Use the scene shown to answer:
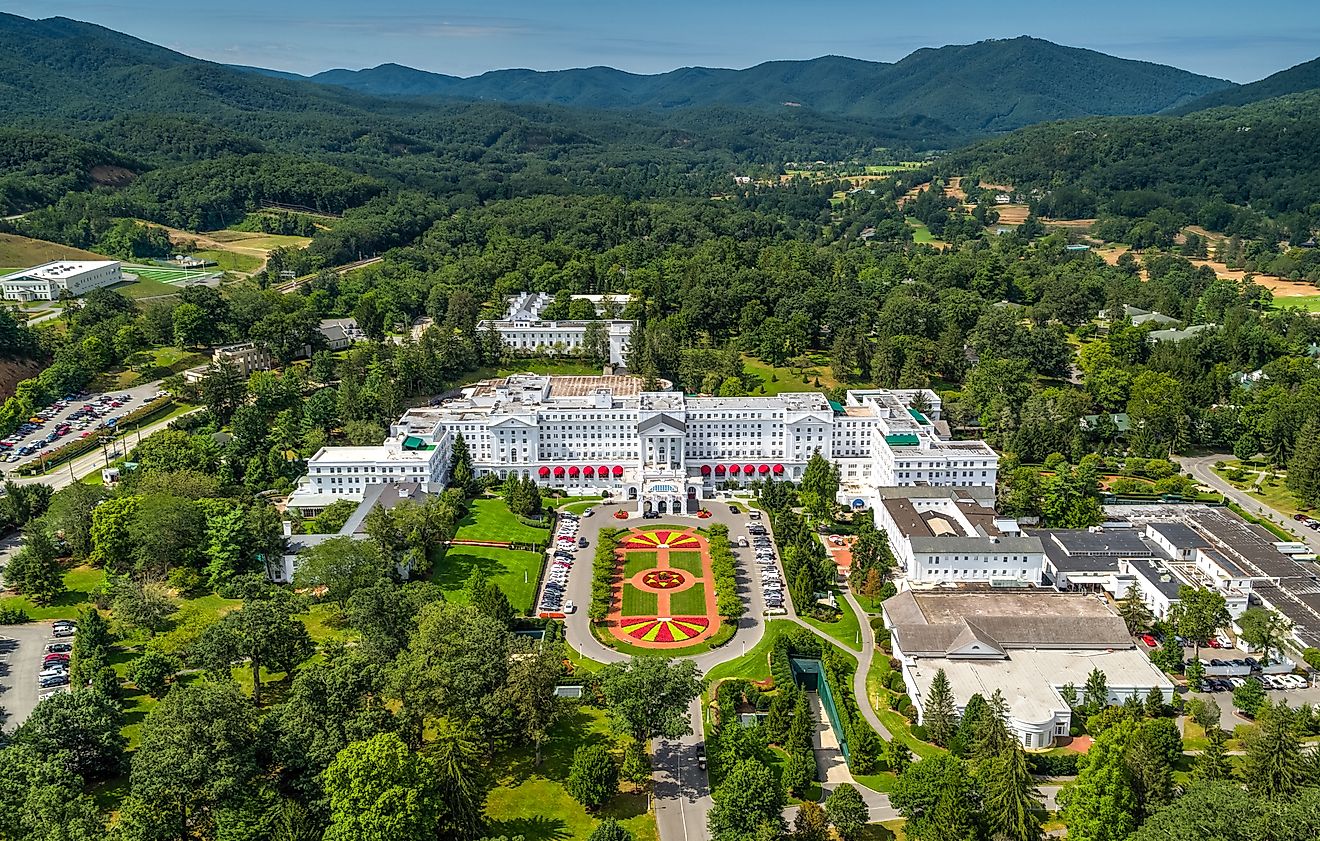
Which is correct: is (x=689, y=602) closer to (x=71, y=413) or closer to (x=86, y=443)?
(x=86, y=443)

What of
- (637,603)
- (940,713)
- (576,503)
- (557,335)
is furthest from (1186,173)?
(940,713)

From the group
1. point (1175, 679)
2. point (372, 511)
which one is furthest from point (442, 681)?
point (1175, 679)

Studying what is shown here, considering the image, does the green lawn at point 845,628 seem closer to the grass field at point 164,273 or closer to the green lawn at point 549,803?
the green lawn at point 549,803

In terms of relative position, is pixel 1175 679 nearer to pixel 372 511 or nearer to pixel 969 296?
pixel 372 511

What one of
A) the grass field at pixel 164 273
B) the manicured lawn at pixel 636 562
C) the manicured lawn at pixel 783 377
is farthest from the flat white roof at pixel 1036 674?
the grass field at pixel 164 273

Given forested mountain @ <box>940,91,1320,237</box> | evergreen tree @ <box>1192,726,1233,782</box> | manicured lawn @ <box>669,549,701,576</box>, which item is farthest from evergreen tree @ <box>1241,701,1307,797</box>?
forested mountain @ <box>940,91,1320,237</box>

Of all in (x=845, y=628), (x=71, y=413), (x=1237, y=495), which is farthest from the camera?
(x=71, y=413)
